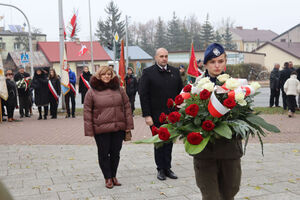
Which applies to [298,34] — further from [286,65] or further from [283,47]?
[286,65]

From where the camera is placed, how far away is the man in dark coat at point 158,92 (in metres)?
5.70

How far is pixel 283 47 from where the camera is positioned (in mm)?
56719

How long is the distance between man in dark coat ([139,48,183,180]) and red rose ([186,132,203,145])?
2.67m

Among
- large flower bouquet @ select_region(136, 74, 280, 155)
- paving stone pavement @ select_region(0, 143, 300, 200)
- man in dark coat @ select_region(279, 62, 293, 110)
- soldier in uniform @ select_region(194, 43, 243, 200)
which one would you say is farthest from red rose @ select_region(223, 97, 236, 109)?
man in dark coat @ select_region(279, 62, 293, 110)

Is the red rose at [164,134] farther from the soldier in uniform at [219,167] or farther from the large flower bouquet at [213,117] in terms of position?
the soldier in uniform at [219,167]

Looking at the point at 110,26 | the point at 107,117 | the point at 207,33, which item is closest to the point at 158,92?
the point at 107,117

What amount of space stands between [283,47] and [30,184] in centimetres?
5682

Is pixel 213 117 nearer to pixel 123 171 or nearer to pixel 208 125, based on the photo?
pixel 208 125

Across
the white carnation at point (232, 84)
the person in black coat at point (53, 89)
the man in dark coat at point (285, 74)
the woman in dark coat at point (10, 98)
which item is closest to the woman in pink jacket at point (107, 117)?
the white carnation at point (232, 84)

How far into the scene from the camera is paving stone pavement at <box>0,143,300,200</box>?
499 centimetres

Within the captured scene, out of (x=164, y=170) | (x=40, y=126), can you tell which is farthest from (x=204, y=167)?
(x=40, y=126)

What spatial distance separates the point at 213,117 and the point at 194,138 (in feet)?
0.83

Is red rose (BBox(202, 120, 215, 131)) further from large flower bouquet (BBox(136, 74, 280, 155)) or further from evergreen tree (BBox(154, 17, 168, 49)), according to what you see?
evergreen tree (BBox(154, 17, 168, 49))

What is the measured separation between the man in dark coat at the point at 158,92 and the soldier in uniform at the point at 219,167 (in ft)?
7.34
